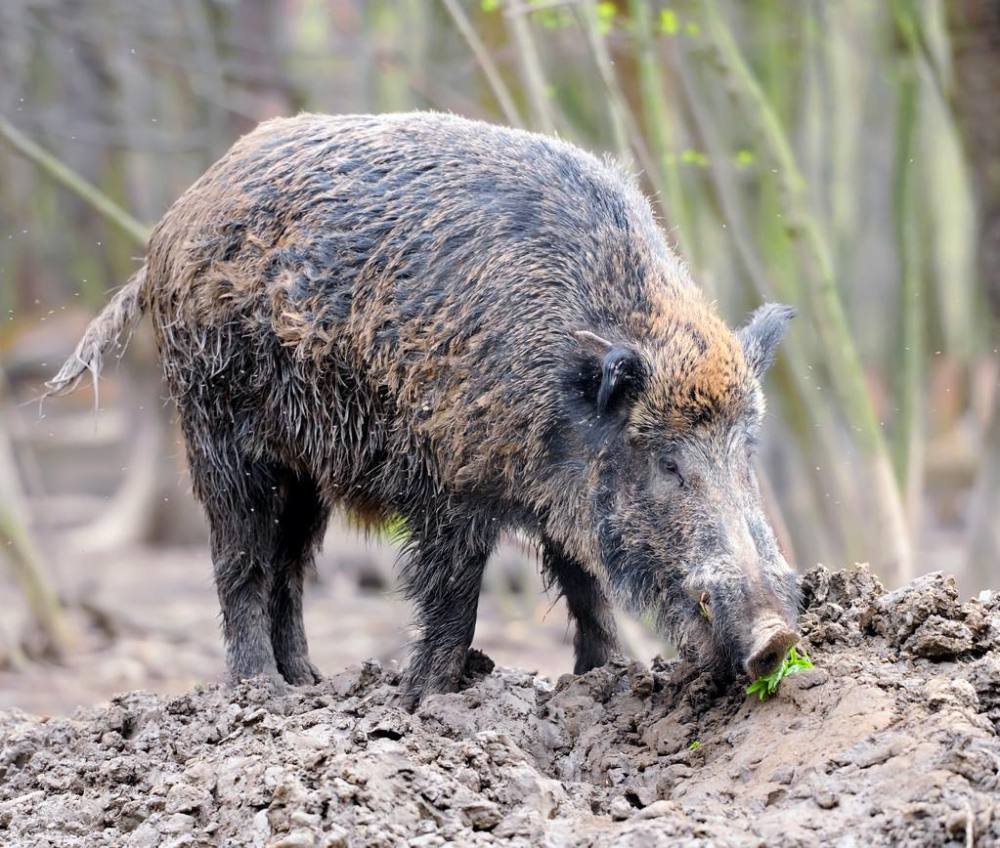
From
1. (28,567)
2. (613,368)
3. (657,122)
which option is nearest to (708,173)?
(657,122)

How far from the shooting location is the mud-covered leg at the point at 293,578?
685 cm

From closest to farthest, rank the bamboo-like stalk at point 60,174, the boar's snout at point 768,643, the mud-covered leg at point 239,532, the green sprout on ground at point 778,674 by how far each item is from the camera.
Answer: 1. the boar's snout at point 768,643
2. the green sprout on ground at point 778,674
3. the mud-covered leg at point 239,532
4. the bamboo-like stalk at point 60,174

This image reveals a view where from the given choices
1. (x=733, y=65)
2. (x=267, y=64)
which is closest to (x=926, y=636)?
(x=733, y=65)

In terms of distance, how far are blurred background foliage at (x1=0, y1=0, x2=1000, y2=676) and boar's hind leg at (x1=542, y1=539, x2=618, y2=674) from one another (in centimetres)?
127

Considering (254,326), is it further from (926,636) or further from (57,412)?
(57,412)

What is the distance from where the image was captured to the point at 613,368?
211 inches

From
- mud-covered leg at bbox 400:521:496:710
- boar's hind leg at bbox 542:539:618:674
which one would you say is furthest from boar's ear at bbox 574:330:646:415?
boar's hind leg at bbox 542:539:618:674

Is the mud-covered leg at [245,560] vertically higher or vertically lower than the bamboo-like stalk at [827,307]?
lower

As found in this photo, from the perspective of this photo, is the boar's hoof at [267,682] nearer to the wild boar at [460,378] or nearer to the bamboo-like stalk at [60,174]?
the wild boar at [460,378]

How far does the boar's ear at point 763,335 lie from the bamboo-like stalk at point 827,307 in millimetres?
2513

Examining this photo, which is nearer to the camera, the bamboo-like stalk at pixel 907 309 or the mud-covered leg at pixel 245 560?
the mud-covered leg at pixel 245 560

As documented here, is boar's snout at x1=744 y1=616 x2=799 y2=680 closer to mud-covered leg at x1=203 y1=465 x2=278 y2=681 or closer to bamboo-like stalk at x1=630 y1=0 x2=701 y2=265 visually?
mud-covered leg at x1=203 y1=465 x2=278 y2=681

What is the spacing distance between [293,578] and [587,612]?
1.40m

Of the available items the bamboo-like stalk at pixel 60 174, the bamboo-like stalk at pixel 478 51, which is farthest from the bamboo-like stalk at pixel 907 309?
the bamboo-like stalk at pixel 60 174
